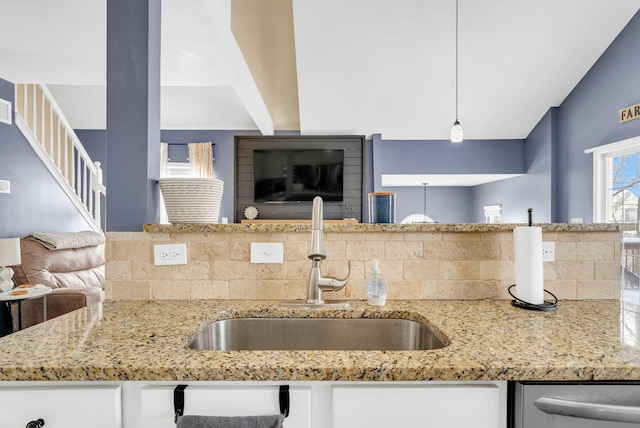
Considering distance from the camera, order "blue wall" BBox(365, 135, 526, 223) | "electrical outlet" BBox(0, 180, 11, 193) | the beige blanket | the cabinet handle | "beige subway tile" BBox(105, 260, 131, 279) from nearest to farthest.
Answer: the cabinet handle < "beige subway tile" BBox(105, 260, 131, 279) < the beige blanket < "electrical outlet" BBox(0, 180, 11, 193) < "blue wall" BBox(365, 135, 526, 223)

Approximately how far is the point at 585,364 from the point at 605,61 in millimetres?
5267

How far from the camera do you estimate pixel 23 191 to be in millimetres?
3812

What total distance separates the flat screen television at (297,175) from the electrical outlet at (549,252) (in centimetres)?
121

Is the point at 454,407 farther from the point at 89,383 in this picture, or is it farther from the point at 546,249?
the point at 546,249

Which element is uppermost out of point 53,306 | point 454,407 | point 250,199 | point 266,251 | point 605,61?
point 605,61

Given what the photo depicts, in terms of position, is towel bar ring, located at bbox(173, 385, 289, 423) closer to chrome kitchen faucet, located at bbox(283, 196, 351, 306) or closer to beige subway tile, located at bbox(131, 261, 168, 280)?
chrome kitchen faucet, located at bbox(283, 196, 351, 306)

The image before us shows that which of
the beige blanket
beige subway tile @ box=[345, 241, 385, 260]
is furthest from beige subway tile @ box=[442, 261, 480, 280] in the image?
the beige blanket

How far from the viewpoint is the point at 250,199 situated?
7.43 feet

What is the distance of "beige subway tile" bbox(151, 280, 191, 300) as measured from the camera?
4.69 feet

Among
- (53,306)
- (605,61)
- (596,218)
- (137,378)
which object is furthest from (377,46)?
(137,378)

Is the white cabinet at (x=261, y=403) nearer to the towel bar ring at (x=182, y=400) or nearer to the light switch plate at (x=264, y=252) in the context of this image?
the towel bar ring at (x=182, y=400)

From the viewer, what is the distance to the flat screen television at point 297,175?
247 cm

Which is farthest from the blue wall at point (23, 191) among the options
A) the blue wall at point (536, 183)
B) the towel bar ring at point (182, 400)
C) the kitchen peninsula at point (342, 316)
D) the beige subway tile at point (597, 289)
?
the blue wall at point (536, 183)

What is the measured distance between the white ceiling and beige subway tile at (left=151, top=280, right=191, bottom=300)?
1.99 meters
